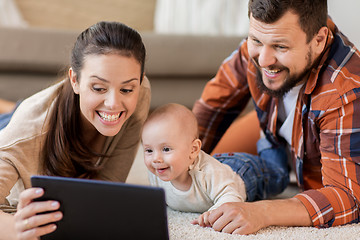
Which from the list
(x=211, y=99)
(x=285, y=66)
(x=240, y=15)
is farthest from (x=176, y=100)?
(x=285, y=66)

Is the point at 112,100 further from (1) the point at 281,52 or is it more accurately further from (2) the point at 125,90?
(1) the point at 281,52

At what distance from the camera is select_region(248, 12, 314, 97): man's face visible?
1.43 meters

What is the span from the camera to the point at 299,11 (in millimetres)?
1428

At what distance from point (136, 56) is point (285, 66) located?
0.48 m

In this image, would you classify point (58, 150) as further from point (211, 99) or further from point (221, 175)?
point (211, 99)

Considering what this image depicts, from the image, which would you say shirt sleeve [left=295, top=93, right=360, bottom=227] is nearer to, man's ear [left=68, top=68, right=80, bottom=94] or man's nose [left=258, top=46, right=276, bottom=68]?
man's nose [left=258, top=46, right=276, bottom=68]

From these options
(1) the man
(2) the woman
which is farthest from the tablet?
(1) the man

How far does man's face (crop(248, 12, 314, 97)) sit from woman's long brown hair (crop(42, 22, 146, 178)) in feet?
1.23

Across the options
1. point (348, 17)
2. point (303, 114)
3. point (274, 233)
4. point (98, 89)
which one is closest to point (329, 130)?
point (303, 114)

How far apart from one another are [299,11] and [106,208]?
0.85m

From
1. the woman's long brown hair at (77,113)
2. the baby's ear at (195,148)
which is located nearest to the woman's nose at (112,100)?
the woman's long brown hair at (77,113)

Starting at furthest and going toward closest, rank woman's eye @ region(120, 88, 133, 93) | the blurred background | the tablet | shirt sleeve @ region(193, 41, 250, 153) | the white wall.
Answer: the blurred background → the white wall → shirt sleeve @ region(193, 41, 250, 153) → woman's eye @ region(120, 88, 133, 93) → the tablet

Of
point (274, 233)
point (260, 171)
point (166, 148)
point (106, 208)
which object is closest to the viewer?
point (106, 208)

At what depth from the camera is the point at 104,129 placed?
4.54ft
